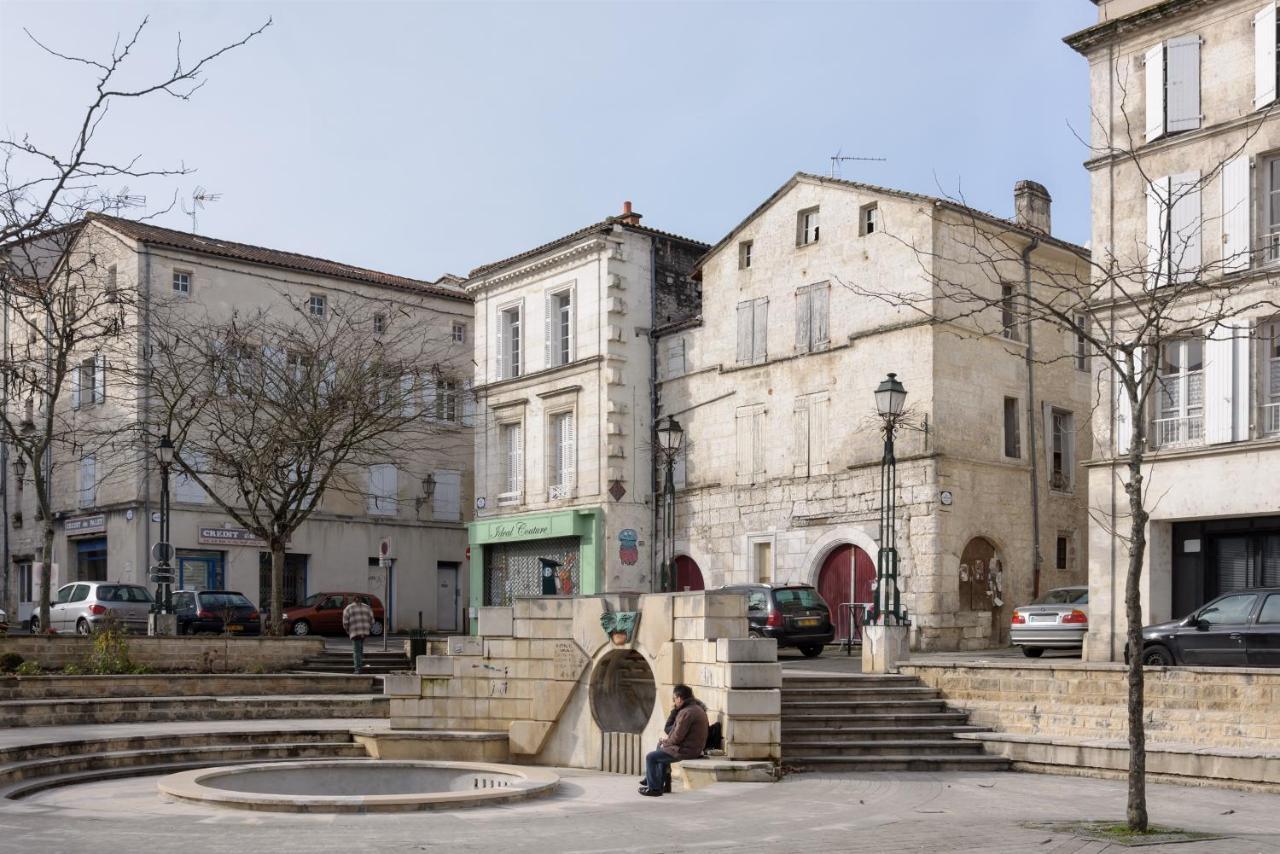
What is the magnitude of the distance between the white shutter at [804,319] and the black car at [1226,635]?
13.7 metres

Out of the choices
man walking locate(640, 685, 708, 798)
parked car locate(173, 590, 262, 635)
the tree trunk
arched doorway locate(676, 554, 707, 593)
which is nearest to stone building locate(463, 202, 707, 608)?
arched doorway locate(676, 554, 707, 593)

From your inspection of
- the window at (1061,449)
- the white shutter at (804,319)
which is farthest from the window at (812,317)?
the window at (1061,449)

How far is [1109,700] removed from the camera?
691 inches

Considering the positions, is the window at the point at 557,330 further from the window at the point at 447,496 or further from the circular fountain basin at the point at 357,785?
the circular fountain basin at the point at 357,785

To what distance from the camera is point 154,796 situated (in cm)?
1517

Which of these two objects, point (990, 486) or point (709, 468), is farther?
point (709, 468)

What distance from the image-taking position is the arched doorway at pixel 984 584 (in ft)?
96.2

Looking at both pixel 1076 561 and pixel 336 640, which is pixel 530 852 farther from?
pixel 336 640

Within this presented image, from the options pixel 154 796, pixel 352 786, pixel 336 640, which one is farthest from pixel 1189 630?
pixel 336 640

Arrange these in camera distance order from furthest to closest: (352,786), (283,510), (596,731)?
(283,510) → (596,731) → (352,786)

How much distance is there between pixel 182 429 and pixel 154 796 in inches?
673

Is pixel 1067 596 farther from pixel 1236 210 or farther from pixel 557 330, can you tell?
pixel 557 330

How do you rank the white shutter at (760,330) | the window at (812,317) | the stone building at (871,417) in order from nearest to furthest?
the stone building at (871,417), the window at (812,317), the white shutter at (760,330)

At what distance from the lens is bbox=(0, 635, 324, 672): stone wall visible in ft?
81.8
